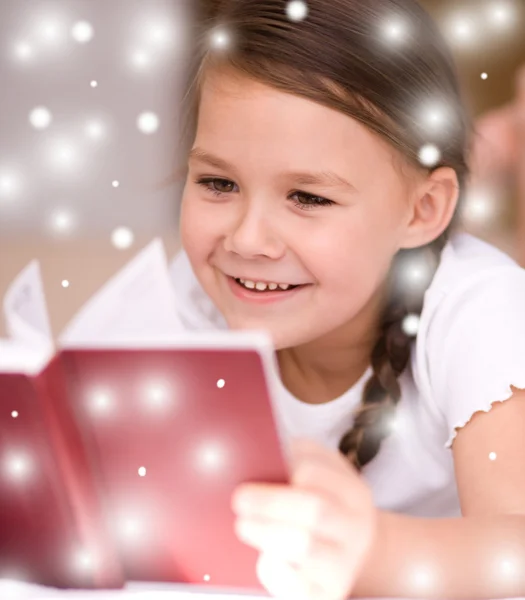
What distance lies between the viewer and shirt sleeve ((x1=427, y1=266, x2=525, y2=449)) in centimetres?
83

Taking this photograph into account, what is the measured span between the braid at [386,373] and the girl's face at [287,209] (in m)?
0.06

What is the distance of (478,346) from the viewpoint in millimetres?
865

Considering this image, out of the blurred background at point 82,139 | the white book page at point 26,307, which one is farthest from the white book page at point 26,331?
the blurred background at point 82,139

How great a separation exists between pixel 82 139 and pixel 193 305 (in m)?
1.34

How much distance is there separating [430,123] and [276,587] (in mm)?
526

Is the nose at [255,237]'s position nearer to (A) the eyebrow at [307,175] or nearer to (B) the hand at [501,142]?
(A) the eyebrow at [307,175]

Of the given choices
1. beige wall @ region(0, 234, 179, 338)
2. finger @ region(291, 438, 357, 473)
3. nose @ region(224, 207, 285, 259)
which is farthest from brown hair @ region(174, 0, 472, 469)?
beige wall @ region(0, 234, 179, 338)

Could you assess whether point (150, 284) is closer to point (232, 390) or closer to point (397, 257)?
point (232, 390)

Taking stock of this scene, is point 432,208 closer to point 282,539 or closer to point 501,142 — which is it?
point 501,142

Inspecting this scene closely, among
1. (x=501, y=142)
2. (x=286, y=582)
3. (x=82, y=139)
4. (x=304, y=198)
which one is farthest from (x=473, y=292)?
(x=82, y=139)

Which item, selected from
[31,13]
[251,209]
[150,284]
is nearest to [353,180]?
[251,209]

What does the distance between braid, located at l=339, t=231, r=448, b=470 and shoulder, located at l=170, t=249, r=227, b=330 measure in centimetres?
23

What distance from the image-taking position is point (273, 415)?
565mm

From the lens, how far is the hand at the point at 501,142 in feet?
3.75
